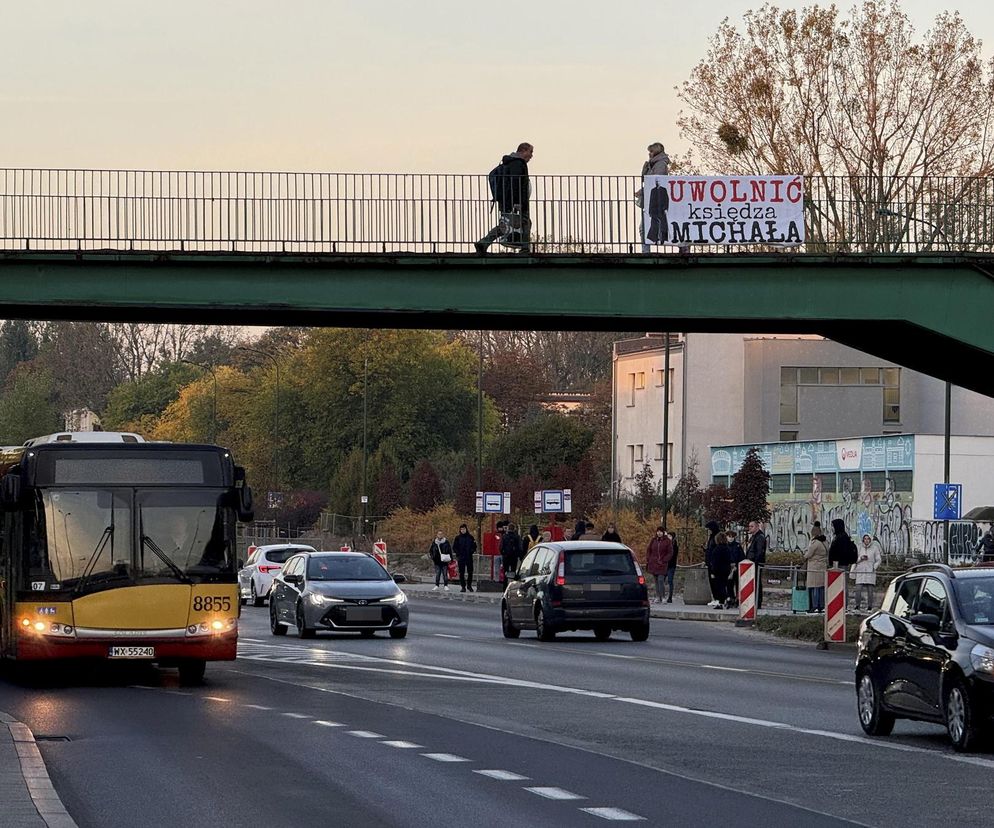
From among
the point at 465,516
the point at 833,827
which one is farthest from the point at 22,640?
the point at 465,516

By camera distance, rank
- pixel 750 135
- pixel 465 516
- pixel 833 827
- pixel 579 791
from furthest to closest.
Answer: pixel 465 516 → pixel 750 135 → pixel 579 791 → pixel 833 827

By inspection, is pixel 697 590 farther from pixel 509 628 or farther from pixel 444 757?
pixel 444 757

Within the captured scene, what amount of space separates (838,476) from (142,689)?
53261 mm

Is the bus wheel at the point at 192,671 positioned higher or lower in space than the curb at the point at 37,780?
lower

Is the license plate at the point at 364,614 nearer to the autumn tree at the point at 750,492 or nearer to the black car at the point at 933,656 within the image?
the black car at the point at 933,656

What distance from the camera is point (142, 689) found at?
882 inches

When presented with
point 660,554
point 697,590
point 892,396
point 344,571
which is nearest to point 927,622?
point 344,571

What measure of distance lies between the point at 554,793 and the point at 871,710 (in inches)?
188

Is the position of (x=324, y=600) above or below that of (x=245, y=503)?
below

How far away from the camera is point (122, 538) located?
74.9ft

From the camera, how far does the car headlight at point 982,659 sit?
1445cm

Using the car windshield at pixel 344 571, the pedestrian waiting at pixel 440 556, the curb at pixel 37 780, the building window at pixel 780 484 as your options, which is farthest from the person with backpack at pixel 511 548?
the curb at pixel 37 780

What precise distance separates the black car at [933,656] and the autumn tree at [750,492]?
1965 inches

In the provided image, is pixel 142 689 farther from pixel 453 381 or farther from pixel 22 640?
pixel 453 381
